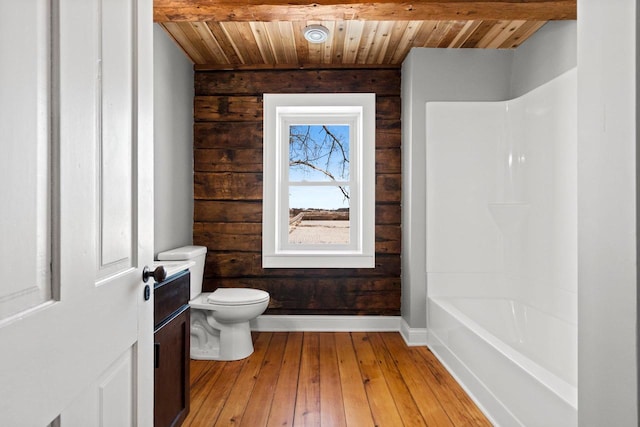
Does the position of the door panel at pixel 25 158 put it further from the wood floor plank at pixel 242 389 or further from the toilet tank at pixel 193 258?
the toilet tank at pixel 193 258

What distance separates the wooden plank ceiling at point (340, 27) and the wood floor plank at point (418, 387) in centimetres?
217

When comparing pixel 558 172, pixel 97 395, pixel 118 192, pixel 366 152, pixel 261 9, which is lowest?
pixel 97 395

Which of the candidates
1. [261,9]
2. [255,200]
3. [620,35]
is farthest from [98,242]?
[255,200]

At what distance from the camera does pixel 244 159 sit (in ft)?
11.1

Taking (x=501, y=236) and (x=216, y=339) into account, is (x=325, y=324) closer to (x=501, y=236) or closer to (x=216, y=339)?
(x=216, y=339)

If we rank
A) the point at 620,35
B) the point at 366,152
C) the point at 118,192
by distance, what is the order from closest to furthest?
the point at 620,35
the point at 118,192
the point at 366,152

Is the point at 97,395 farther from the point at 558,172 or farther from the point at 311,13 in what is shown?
the point at 558,172

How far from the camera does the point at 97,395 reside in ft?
2.77

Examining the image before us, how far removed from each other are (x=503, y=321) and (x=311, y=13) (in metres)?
2.47

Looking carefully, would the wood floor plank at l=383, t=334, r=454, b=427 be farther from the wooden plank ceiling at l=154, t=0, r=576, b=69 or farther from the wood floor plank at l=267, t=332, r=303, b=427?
the wooden plank ceiling at l=154, t=0, r=576, b=69

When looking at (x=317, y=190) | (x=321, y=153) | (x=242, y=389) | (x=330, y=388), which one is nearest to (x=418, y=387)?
(x=330, y=388)

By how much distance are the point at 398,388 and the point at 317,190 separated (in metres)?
1.85

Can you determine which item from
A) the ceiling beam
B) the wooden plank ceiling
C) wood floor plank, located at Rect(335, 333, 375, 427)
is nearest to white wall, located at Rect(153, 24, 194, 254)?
the wooden plank ceiling

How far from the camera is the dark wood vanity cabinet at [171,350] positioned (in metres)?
1.53
